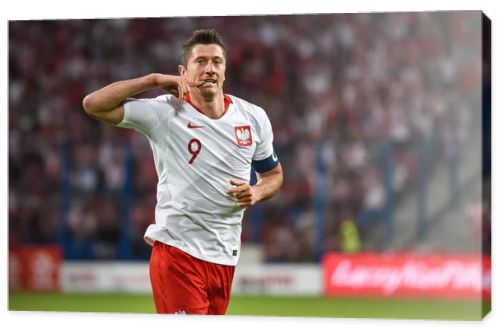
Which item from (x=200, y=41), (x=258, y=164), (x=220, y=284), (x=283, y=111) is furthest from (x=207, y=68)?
(x=283, y=111)

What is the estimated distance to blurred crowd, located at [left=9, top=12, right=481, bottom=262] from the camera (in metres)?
9.23

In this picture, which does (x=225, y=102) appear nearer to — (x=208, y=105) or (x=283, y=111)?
(x=208, y=105)

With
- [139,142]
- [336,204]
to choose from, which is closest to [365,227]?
[336,204]

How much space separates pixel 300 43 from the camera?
973 centimetres

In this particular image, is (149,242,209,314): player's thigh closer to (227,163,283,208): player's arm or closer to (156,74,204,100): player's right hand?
(227,163,283,208): player's arm

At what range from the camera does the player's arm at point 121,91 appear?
7559mm

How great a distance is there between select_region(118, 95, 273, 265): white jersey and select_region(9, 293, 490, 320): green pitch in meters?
1.54

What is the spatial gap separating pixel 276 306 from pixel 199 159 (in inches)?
99.8

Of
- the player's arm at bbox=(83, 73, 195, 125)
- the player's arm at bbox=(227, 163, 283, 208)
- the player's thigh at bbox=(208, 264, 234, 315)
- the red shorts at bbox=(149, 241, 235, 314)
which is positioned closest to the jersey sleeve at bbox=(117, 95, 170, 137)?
the player's arm at bbox=(83, 73, 195, 125)

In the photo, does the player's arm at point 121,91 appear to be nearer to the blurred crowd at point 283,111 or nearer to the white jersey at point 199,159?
the white jersey at point 199,159

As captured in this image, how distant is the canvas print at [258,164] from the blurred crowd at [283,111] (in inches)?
0.8

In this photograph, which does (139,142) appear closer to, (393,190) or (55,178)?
(55,178)

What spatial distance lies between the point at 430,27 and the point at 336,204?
1807 mm

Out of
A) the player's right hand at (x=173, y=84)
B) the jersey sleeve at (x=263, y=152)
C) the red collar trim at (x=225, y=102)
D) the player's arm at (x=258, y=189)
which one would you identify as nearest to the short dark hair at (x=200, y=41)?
the red collar trim at (x=225, y=102)
